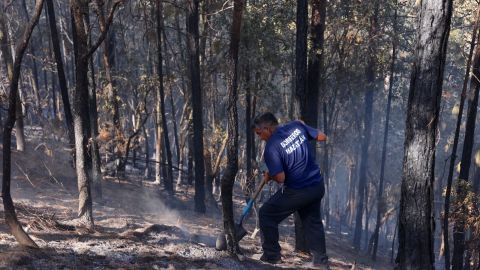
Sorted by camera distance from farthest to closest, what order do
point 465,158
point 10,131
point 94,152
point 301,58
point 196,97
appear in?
point 196,97, point 465,158, point 94,152, point 301,58, point 10,131

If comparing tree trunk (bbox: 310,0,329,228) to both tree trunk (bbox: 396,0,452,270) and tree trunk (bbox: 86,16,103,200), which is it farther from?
tree trunk (bbox: 86,16,103,200)

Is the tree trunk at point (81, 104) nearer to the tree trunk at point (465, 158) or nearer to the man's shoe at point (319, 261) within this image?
the man's shoe at point (319, 261)

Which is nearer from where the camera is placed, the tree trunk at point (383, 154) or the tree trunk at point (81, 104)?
the tree trunk at point (81, 104)

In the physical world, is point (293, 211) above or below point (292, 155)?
below

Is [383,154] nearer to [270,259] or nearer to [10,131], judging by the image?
[270,259]

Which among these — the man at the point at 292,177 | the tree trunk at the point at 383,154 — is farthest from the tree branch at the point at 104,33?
the tree trunk at the point at 383,154

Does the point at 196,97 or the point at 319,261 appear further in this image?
the point at 196,97

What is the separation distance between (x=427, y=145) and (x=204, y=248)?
313cm

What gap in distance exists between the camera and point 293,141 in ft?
19.6

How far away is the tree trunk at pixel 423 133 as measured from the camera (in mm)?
5434

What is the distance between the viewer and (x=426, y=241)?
18.3 ft

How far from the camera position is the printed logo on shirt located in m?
5.93

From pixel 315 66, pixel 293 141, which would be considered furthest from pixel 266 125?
pixel 315 66

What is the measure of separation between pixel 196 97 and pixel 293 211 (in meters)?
9.65
